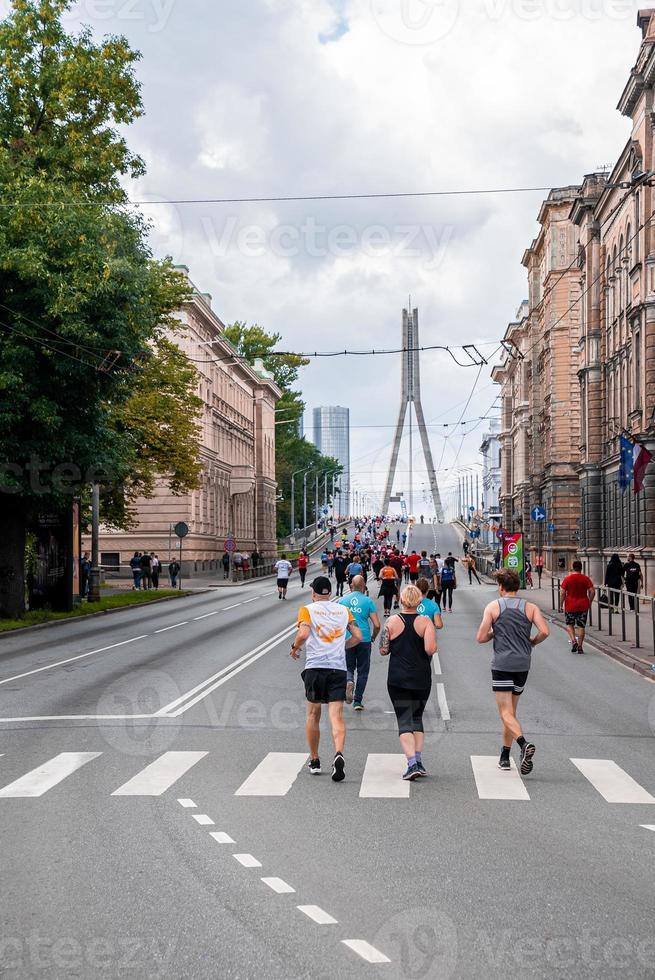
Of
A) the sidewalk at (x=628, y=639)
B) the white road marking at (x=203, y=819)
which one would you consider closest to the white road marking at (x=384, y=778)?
the white road marking at (x=203, y=819)

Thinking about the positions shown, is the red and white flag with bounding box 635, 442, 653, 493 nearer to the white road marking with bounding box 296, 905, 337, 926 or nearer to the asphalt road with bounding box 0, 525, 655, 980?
the asphalt road with bounding box 0, 525, 655, 980

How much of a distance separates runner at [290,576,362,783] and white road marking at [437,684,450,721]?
4328 millimetres

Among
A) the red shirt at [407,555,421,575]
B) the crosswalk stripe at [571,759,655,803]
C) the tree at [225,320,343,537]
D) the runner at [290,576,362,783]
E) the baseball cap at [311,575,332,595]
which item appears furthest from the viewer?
the tree at [225,320,343,537]

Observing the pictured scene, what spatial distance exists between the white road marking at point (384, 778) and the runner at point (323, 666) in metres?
0.33

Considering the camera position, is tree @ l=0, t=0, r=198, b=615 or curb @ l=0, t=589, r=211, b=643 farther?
curb @ l=0, t=589, r=211, b=643

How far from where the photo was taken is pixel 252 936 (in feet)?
A: 19.8

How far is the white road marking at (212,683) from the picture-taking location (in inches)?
610

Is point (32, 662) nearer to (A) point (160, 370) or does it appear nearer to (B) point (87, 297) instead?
(B) point (87, 297)

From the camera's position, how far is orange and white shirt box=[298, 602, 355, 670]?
36.5 ft

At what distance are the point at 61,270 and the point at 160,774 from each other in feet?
66.8

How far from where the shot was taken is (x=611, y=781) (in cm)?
1084

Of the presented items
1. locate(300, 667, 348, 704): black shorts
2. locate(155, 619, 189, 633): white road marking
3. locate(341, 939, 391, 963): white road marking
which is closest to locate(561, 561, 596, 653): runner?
locate(155, 619, 189, 633): white road marking

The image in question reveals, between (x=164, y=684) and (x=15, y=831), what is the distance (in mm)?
9830

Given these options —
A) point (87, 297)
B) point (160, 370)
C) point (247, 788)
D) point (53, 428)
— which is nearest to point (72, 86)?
point (87, 297)
